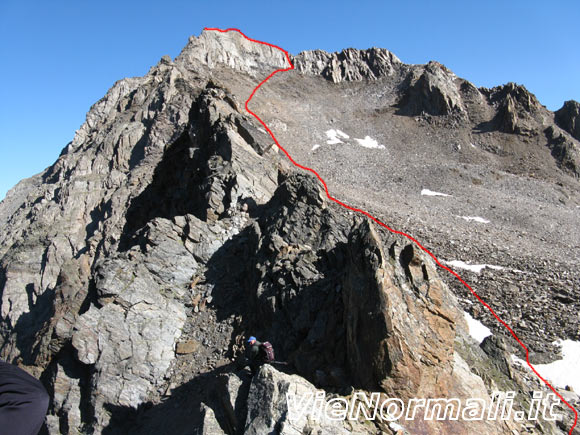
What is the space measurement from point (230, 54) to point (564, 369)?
3495 inches

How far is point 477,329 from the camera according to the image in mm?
21984

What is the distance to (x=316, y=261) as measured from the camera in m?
→ 16.7

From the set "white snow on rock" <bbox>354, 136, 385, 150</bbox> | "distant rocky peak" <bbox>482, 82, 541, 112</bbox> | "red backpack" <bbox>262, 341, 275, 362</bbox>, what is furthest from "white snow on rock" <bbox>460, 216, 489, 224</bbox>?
"distant rocky peak" <bbox>482, 82, 541, 112</bbox>

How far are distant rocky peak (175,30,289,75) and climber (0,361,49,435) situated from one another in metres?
85.9

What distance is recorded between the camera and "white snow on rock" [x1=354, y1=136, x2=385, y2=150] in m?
70.6

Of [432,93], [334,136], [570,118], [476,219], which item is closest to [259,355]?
[476,219]

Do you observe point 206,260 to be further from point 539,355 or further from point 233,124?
point 539,355

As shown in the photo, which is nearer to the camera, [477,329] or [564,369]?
[564,369]

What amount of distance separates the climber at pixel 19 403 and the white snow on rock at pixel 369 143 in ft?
230

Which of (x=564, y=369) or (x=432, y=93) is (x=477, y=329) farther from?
(x=432, y=93)

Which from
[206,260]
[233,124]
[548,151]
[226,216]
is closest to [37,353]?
[206,260]

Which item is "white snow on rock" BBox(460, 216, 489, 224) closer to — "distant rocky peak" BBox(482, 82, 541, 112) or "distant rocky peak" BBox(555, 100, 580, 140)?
"distant rocky peak" BBox(482, 82, 541, 112)

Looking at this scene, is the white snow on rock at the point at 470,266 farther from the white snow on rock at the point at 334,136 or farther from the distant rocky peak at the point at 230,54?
the distant rocky peak at the point at 230,54

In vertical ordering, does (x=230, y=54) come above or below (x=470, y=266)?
above
